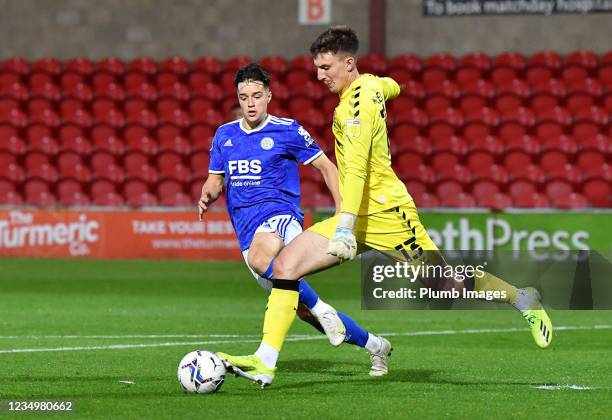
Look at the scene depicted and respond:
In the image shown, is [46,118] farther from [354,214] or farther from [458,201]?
[354,214]

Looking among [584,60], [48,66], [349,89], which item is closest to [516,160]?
[584,60]

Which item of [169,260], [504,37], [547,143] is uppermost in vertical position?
[504,37]

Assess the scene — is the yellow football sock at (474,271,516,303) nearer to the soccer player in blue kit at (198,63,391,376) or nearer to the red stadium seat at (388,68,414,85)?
the soccer player in blue kit at (198,63,391,376)

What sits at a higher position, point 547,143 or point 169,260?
point 547,143

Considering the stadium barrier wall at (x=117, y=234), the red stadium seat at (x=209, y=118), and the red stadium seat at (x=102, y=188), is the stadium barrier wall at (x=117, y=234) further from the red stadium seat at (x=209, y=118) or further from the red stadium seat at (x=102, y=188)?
the red stadium seat at (x=209, y=118)

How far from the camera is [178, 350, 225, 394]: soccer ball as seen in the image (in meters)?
6.39

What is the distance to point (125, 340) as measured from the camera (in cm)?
920

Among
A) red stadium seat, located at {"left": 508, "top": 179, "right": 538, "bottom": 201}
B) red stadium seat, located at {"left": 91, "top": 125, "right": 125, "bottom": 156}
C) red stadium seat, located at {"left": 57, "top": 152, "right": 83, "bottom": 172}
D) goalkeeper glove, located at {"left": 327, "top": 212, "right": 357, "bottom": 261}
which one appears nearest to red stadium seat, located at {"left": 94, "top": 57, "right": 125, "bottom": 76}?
red stadium seat, located at {"left": 91, "top": 125, "right": 125, "bottom": 156}

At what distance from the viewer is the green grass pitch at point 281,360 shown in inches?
239

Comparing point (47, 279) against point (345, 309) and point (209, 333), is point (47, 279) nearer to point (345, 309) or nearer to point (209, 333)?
point (345, 309)

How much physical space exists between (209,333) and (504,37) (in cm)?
1291

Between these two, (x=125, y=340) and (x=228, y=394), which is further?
(x=125, y=340)

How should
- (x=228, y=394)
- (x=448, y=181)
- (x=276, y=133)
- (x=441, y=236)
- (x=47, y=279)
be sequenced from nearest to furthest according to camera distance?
(x=228, y=394)
(x=276, y=133)
(x=47, y=279)
(x=441, y=236)
(x=448, y=181)

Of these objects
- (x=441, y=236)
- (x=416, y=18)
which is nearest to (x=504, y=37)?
(x=416, y=18)
